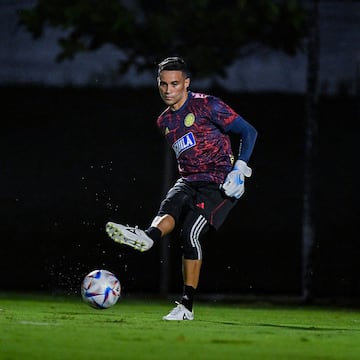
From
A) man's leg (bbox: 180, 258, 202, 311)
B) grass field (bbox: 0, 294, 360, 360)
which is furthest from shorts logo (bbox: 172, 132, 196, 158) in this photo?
grass field (bbox: 0, 294, 360, 360)

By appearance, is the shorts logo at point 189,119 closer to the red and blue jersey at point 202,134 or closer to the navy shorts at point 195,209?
the red and blue jersey at point 202,134

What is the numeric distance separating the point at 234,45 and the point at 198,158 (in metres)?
4.27

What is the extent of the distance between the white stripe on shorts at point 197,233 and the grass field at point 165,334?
0.52m

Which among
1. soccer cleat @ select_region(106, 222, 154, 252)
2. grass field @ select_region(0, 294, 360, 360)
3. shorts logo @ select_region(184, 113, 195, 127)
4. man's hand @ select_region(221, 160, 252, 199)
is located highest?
shorts logo @ select_region(184, 113, 195, 127)

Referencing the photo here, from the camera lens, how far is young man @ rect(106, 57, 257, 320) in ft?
29.5

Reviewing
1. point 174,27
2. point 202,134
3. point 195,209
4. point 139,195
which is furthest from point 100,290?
point 174,27

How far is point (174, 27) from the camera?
1302 cm

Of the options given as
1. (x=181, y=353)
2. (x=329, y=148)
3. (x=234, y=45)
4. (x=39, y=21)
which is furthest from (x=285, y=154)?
(x=181, y=353)

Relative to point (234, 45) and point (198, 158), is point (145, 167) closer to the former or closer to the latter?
point (234, 45)

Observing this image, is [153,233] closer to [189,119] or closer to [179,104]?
[189,119]

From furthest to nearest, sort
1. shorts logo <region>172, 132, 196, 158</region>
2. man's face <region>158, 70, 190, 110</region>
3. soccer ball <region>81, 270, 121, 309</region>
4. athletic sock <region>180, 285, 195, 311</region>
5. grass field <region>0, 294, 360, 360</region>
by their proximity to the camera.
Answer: shorts logo <region>172, 132, 196, 158</region> → man's face <region>158, 70, 190, 110</region> → athletic sock <region>180, 285, 195, 311</region> → soccer ball <region>81, 270, 121, 309</region> → grass field <region>0, 294, 360, 360</region>

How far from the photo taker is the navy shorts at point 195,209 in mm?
8953

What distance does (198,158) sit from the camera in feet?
30.3

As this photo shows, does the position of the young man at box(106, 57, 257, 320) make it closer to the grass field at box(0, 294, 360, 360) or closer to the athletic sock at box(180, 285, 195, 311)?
the athletic sock at box(180, 285, 195, 311)
